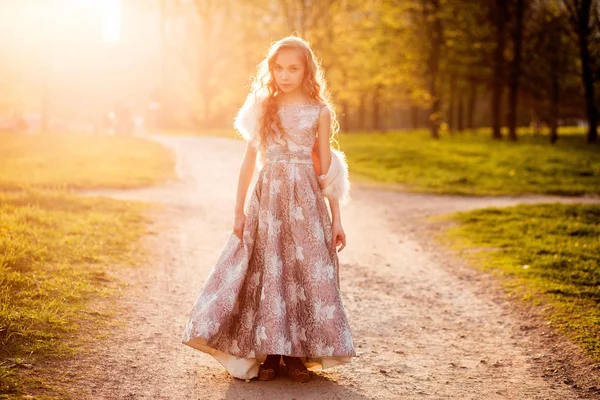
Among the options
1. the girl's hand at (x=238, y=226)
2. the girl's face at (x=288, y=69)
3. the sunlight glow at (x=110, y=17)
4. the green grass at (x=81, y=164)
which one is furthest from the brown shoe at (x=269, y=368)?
the sunlight glow at (x=110, y=17)

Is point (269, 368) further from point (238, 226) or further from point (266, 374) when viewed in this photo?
point (238, 226)

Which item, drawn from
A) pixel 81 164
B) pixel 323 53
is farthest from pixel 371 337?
pixel 323 53

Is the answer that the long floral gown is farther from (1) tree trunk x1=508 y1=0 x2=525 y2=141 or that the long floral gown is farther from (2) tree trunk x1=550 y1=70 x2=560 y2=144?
(1) tree trunk x1=508 y1=0 x2=525 y2=141

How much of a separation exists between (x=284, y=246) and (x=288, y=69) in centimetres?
114

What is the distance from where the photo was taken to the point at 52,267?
704 cm

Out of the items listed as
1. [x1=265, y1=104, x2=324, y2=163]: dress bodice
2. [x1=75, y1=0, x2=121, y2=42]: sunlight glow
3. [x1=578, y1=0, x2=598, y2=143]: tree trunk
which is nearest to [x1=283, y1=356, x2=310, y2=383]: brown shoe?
[x1=265, y1=104, x2=324, y2=163]: dress bodice

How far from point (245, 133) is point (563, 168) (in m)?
15.2

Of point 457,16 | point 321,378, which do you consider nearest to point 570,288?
point 321,378

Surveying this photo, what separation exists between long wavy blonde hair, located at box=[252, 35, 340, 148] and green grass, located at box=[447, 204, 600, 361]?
9.44 feet

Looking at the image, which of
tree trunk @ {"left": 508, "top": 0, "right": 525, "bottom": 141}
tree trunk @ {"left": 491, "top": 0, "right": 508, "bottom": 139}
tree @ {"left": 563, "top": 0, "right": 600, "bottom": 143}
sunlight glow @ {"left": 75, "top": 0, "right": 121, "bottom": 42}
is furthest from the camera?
sunlight glow @ {"left": 75, "top": 0, "right": 121, "bottom": 42}

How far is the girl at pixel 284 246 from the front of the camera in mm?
4457

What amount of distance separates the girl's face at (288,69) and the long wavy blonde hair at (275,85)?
25 millimetres

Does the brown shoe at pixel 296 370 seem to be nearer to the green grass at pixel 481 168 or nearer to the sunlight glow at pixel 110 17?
the green grass at pixel 481 168

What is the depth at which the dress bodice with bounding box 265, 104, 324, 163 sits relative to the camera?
15.0 ft
